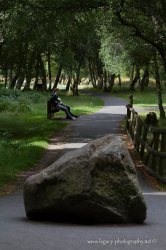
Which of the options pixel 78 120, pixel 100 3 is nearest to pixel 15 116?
pixel 78 120

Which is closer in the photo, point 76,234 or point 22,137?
point 76,234

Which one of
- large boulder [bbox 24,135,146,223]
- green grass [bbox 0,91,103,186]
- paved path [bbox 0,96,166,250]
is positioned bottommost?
green grass [bbox 0,91,103,186]

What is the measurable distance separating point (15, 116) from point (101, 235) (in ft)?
91.0

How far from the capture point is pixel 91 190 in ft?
26.5

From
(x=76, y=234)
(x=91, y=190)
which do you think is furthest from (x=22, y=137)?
(x=76, y=234)

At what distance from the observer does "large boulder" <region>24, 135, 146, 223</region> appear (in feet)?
26.6

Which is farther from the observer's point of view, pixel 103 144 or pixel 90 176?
pixel 103 144

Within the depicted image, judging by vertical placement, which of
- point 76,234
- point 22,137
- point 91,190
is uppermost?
point 91,190

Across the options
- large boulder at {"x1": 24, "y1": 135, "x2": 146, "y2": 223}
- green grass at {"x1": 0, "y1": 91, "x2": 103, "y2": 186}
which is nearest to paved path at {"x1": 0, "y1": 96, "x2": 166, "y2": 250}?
large boulder at {"x1": 24, "y1": 135, "x2": 146, "y2": 223}

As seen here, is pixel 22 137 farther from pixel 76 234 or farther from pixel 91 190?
pixel 76 234

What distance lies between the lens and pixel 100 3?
22250 mm

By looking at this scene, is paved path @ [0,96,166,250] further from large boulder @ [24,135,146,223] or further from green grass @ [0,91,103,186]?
green grass @ [0,91,103,186]

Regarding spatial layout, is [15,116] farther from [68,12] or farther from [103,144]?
[103,144]

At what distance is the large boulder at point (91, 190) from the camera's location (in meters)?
8.11
